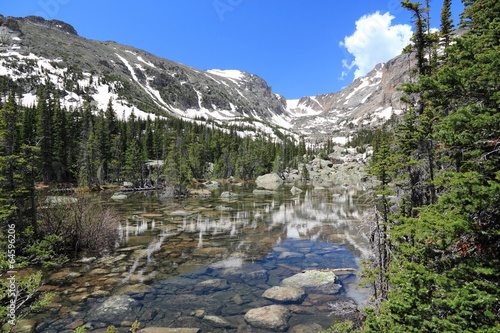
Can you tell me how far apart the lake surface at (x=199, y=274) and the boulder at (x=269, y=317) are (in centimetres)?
27

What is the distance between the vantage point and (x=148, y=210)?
121ft

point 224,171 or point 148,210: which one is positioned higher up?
point 224,171

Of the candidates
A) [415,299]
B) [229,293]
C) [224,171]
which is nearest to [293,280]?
[229,293]

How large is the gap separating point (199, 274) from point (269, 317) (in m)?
6.19

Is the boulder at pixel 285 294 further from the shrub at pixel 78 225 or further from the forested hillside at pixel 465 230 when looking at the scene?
the shrub at pixel 78 225

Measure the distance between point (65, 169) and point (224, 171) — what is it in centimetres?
4892

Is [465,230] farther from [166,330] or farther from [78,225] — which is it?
[78,225]

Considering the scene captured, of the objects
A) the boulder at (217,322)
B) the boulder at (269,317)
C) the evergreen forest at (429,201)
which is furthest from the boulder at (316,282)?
the boulder at (217,322)

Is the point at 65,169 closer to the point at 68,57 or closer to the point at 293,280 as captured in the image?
the point at 293,280

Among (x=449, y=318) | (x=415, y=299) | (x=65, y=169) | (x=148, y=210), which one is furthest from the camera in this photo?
(x=65, y=169)

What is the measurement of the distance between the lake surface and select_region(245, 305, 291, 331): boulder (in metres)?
0.27

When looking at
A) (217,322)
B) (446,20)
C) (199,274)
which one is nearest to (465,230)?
(217,322)

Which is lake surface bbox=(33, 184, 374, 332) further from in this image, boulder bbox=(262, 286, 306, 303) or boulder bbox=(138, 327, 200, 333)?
boulder bbox=(138, 327, 200, 333)

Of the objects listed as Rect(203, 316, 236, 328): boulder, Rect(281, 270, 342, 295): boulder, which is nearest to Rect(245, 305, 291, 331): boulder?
Rect(203, 316, 236, 328): boulder
